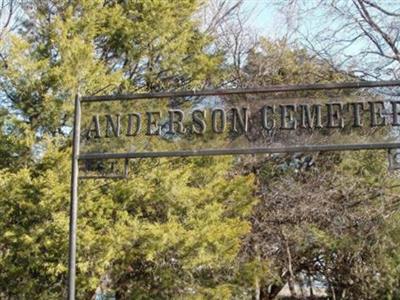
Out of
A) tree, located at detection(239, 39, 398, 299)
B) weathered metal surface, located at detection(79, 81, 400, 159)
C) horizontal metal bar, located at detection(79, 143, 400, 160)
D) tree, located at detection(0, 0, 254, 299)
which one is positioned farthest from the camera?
tree, located at detection(239, 39, 398, 299)

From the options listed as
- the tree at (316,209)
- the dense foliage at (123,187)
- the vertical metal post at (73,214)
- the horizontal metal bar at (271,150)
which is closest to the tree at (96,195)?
the dense foliage at (123,187)

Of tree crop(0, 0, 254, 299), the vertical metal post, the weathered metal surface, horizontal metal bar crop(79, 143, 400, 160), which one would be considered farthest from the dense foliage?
horizontal metal bar crop(79, 143, 400, 160)

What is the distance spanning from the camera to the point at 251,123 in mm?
4672

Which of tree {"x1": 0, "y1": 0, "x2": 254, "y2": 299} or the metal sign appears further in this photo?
tree {"x1": 0, "y1": 0, "x2": 254, "y2": 299}

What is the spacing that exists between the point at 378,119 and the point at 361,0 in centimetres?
566

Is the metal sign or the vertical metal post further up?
the metal sign

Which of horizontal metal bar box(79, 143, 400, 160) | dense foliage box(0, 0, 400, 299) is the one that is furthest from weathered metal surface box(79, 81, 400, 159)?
dense foliage box(0, 0, 400, 299)

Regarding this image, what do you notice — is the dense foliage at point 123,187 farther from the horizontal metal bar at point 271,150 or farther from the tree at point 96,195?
the horizontal metal bar at point 271,150

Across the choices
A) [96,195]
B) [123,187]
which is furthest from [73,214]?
[123,187]

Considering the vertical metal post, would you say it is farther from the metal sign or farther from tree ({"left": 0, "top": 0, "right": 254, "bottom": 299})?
tree ({"left": 0, "top": 0, "right": 254, "bottom": 299})

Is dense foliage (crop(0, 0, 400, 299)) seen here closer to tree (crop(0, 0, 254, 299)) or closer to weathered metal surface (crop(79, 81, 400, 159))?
tree (crop(0, 0, 254, 299))

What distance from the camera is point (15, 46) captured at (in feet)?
28.2

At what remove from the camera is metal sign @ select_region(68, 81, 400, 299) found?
4.42 meters

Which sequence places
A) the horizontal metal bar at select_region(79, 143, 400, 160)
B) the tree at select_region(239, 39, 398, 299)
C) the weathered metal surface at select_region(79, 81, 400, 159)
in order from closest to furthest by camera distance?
the horizontal metal bar at select_region(79, 143, 400, 160) → the weathered metal surface at select_region(79, 81, 400, 159) → the tree at select_region(239, 39, 398, 299)
